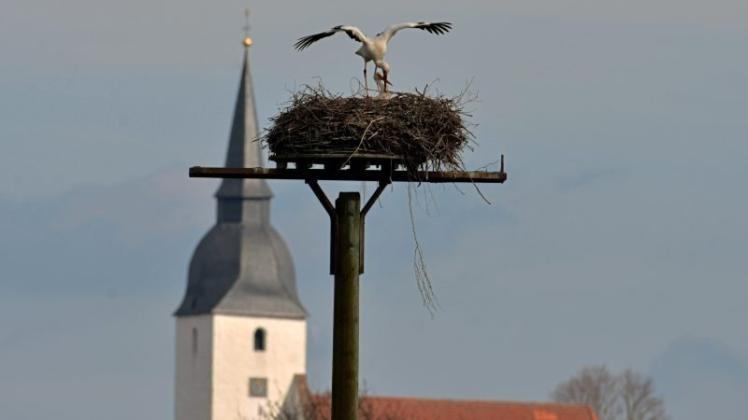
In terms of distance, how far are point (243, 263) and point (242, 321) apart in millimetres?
2299

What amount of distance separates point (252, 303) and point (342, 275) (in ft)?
339

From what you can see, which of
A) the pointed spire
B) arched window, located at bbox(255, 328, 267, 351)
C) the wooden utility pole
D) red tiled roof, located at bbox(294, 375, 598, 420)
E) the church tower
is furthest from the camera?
the pointed spire

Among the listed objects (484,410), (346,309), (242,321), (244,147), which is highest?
(244,147)

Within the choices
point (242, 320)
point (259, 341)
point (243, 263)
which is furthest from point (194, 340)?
point (243, 263)

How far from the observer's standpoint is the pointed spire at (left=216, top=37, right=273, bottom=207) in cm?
12556

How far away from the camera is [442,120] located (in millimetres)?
20844

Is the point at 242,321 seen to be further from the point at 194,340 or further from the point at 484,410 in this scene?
the point at 484,410

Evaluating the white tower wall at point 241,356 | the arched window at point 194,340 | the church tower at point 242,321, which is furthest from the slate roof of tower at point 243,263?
the arched window at point 194,340

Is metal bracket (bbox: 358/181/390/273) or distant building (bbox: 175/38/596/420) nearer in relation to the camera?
metal bracket (bbox: 358/181/390/273)

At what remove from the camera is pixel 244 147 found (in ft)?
416

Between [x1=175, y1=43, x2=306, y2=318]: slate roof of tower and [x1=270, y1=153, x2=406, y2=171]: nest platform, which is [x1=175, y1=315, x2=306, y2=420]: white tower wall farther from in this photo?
[x1=270, y1=153, x2=406, y2=171]: nest platform

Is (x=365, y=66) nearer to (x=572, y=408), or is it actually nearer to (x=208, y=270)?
(x=572, y=408)

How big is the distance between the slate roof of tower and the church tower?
4 cm

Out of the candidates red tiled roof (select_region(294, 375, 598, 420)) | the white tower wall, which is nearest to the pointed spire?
the white tower wall
